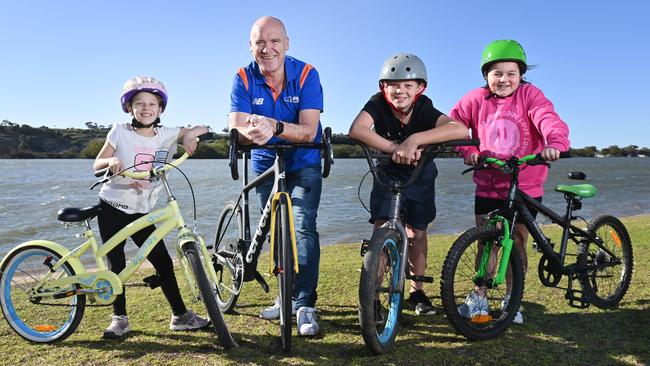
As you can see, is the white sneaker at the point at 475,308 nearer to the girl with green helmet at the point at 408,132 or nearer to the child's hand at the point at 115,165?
the girl with green helmet at the point at 408,132

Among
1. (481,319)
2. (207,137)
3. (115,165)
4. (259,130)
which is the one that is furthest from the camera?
(207,137)

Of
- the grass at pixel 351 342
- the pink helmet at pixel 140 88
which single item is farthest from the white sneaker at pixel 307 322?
the pink helmet at pixel 140 88

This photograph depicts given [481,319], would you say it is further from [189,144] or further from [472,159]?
[189,144]

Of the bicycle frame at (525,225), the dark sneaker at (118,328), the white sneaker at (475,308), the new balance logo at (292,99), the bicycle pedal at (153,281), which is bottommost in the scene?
the dark sneaker at (118,328)

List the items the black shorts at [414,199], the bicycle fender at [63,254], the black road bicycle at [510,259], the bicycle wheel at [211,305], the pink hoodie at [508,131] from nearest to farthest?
the bicycle wheel at [211,305] → the black road bicycle at [510,259] → the bicycle fender at [63,254] → the black shorts at [414,199] → the pink hoodie at [508,131]

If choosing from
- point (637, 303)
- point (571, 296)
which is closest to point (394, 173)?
point (571, 296)

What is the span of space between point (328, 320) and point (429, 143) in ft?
5.51

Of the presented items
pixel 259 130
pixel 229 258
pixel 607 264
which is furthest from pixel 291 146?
pixel 607 264

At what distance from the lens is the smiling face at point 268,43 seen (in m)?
3.62

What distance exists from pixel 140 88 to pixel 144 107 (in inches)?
6.0

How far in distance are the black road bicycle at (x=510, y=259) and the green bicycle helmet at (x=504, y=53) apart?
85 cm

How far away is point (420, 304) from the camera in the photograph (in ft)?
13.7

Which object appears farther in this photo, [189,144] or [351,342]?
[189,144]

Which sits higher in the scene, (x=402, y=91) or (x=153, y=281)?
(x=402, y=91)
